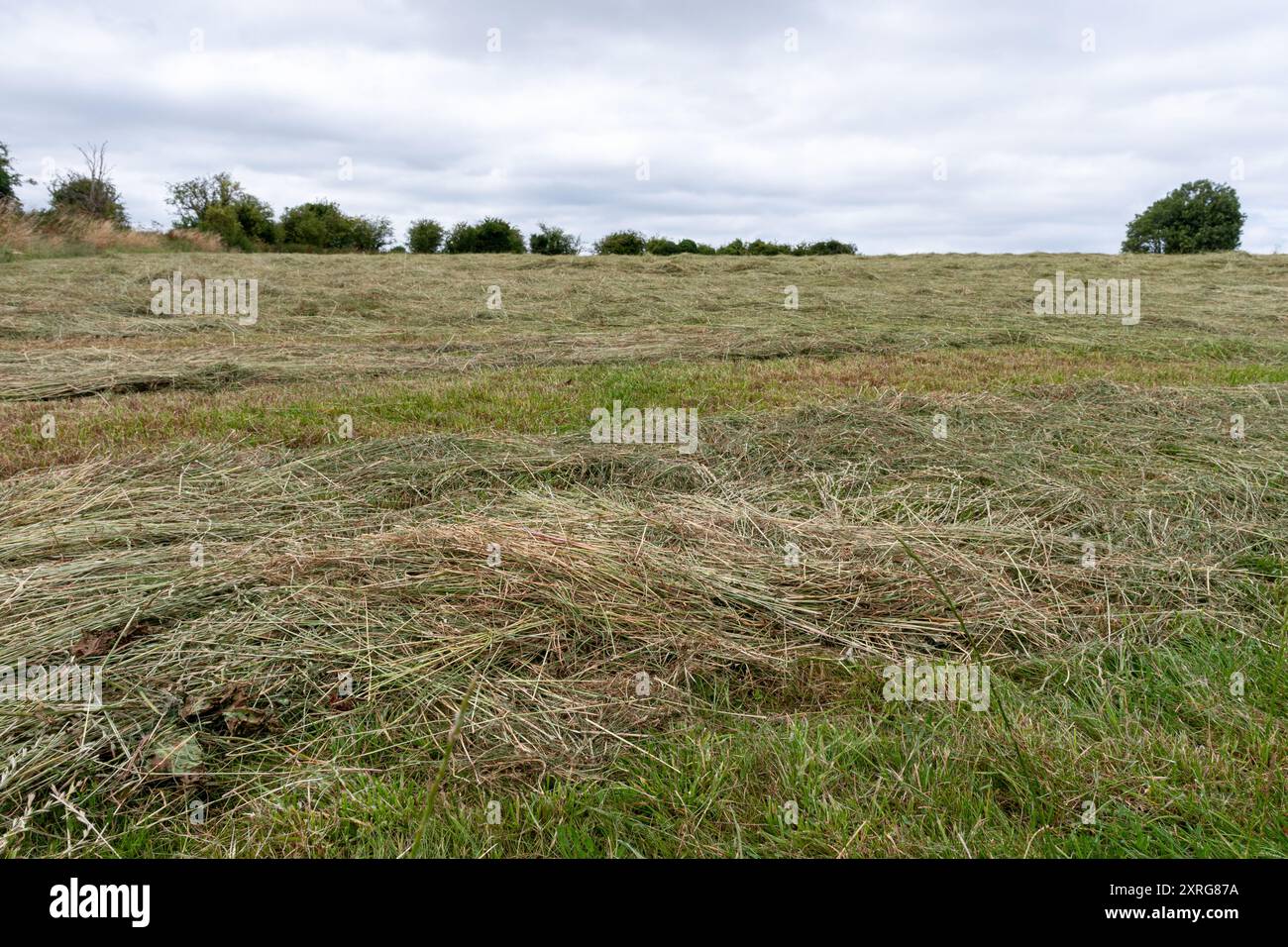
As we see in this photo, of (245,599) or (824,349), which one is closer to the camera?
(245,599)

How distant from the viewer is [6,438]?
5.10 m

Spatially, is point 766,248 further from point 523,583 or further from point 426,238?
point 523,583

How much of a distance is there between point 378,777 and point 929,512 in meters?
2.86

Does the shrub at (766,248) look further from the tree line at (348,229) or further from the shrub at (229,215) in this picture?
the shrub at (229,215)

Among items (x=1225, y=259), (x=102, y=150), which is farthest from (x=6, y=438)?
(x=102, y=150)

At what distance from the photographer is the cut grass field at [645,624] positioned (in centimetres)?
196

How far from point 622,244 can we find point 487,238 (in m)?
7.80

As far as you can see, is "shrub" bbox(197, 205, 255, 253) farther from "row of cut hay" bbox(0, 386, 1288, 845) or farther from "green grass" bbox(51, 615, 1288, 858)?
"green grass" bbox(51, 615, 1288, 858)

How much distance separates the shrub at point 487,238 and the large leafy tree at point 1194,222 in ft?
124

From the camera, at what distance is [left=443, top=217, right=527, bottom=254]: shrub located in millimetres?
34719

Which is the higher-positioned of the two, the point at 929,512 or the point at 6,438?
the point at 6,438

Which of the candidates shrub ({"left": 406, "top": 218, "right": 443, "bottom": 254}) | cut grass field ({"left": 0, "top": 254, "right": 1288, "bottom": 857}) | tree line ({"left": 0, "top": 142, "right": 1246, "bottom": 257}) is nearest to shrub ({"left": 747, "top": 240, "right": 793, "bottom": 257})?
tree line ({"left": 0, "top": 142, "right": 1246, "bottom": 257})

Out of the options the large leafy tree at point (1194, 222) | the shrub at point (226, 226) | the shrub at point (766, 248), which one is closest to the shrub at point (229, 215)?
the shrub at point (226, 226)
